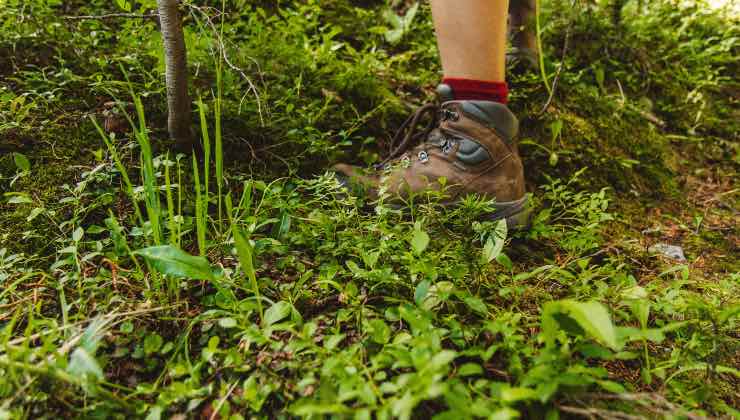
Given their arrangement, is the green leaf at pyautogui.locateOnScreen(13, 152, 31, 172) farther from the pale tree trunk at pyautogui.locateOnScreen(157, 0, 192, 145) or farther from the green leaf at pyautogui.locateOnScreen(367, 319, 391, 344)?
the green leaf at pyautogui.locateOnScreen(367, 319, 391, 344)

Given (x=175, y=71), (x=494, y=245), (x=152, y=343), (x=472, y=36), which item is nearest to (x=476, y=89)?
(x=472, y=36)

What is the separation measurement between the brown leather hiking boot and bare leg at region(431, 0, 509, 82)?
11cm

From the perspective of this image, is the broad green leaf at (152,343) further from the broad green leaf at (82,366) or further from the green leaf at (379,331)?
the green leaf at (379,331)

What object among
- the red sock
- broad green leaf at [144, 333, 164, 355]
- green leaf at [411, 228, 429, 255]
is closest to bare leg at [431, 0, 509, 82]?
the red sock

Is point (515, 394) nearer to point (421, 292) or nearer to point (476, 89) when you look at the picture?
point (421, 292)

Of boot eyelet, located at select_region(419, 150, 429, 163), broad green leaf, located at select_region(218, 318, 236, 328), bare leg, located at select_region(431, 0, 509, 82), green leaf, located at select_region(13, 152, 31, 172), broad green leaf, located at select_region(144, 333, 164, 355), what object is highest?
bare leg, located at select_region(431, 0, 509, 82)

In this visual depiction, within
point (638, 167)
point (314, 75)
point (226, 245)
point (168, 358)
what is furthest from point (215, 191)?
point (638, 167)

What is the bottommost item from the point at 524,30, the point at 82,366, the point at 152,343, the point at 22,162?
the point at 152,343

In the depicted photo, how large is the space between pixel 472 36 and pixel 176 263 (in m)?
1.31

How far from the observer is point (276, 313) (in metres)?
1.10

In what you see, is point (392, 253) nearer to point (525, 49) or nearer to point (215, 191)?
point (215, 191)

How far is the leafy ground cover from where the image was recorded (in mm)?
972

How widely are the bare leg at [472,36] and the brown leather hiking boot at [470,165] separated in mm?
109

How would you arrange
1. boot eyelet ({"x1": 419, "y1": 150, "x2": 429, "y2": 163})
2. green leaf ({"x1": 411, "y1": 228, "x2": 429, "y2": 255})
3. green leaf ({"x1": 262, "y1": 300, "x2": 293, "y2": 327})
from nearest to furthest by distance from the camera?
green leaf ({"x1": 262, "y1": 300, "x2": 293, "y2": 327}), green leaf ({"x1": 411, "y1": 228, "x2": 429, "y2": 255}), boot eyelet ({"x1": 419, "y1": 150, "x2": 429, "y2": 163})
